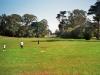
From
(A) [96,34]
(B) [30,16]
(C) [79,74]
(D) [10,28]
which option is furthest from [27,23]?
(C) [79,74]

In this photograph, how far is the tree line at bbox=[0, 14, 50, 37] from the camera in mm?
150250

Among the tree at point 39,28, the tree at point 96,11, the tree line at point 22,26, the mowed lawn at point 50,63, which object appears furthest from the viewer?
the tree at point 39,28

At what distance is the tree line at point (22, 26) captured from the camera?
150m

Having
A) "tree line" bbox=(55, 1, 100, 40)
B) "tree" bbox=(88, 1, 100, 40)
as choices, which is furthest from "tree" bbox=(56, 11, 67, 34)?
"tree" bbox=(88, 1, 100, 40)

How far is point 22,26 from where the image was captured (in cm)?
16025

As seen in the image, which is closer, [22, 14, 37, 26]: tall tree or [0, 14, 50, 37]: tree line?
[0, 14, 50, 37]: tree line

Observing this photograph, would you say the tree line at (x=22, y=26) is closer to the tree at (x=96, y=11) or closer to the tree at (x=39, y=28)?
the tree at (x=39, y=28)

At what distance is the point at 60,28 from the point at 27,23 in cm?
2287

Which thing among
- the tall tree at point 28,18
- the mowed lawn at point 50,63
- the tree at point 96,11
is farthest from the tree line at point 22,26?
the mowed lawn at point 50,63

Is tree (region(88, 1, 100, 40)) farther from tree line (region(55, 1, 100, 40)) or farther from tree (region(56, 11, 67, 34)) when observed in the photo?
tree (region(56, 11, 67, 34))

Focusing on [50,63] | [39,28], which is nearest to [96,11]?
[50,63]

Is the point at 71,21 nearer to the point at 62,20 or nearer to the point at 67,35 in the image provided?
the point at 62,20

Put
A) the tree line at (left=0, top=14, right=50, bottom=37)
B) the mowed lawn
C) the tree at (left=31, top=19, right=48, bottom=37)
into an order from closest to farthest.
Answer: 1. the mowed lawn
2. the tree line at (left=0, top=14, right=50, bottom=37)
3. the tree at (left=31, top=19, right=48, bottom=37)

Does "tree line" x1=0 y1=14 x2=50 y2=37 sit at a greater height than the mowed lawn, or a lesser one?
greater
